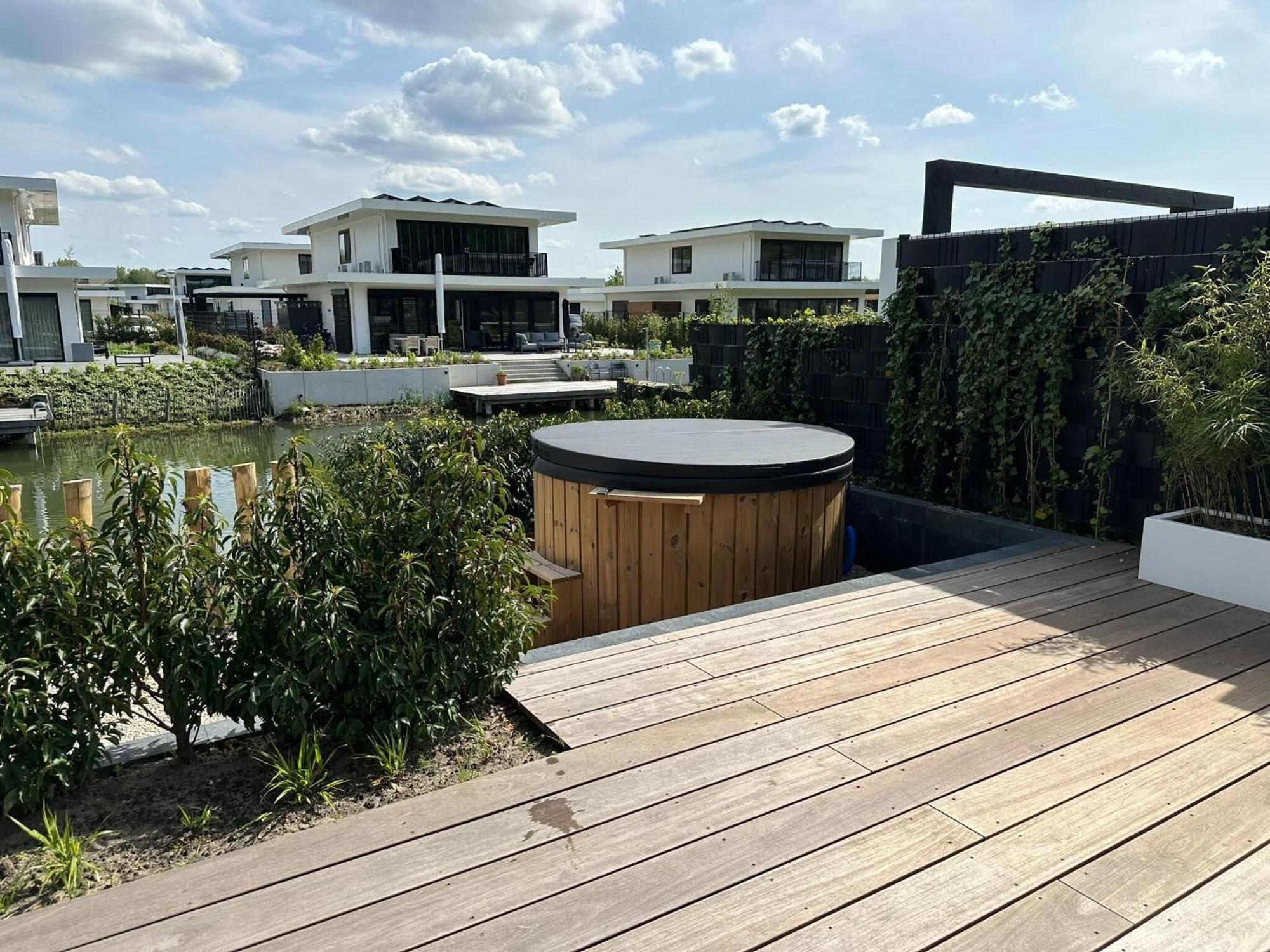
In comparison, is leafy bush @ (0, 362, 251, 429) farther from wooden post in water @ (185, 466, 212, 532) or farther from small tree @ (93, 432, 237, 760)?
small tree @ (93, 432, 237, 760)

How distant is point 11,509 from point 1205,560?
4449 millimetres

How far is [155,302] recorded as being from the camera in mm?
43469

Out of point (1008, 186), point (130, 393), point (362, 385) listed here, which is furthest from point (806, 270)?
point (1008, 186)

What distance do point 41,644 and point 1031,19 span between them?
242 inches

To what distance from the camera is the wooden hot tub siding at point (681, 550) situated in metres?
4.00

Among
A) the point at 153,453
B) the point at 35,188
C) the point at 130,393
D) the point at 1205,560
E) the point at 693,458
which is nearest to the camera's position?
the point at 1205,560

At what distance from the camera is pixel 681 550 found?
4.00m

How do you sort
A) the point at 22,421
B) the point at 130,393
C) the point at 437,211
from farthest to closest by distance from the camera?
the point at 437,211 < the point at 130,393 < the point at 22,421

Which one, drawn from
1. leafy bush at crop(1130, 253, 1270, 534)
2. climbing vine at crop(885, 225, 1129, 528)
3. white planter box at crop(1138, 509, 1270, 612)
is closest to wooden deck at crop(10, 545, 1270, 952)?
white planter box at crop(1138, 509, 1270, 612)

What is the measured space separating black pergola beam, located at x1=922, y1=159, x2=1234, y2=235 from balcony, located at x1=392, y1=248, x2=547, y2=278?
76.4 ft

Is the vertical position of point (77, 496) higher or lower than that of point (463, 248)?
lower

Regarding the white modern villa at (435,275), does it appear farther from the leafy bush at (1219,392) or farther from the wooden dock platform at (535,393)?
the leafy bush at (1219,392)

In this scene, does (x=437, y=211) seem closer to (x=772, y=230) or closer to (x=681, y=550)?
(x=772, y=230)

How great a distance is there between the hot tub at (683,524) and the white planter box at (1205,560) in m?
1.51
